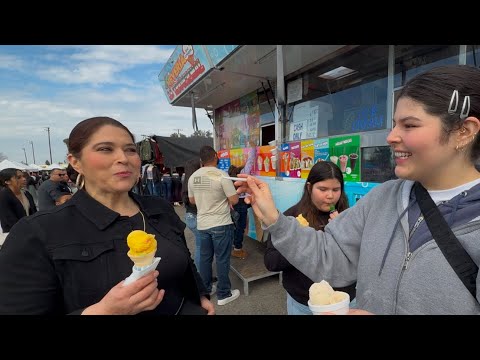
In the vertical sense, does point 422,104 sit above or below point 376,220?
above

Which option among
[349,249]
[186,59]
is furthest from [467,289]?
[186,59]

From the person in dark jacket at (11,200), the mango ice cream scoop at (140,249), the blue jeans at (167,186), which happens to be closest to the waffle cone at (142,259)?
the mango ice cream scoop at (140,249)

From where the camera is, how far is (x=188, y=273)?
1.52 metres

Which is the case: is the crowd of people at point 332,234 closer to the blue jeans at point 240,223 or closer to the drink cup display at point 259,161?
the blue jeans at point 240,223

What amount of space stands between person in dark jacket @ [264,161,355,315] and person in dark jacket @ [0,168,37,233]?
14.1 feet

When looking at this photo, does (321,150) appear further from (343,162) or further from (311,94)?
(311,94)

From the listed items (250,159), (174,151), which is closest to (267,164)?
(250,159)

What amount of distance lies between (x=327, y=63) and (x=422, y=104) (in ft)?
12.6

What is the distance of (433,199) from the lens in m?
1.01

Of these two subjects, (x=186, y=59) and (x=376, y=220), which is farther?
(x=186, y=59)

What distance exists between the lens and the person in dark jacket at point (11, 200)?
3.78 metres

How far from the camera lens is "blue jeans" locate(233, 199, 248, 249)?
4.95m

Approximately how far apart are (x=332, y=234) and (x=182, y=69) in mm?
5304

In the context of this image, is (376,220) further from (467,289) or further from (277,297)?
(277,297)
